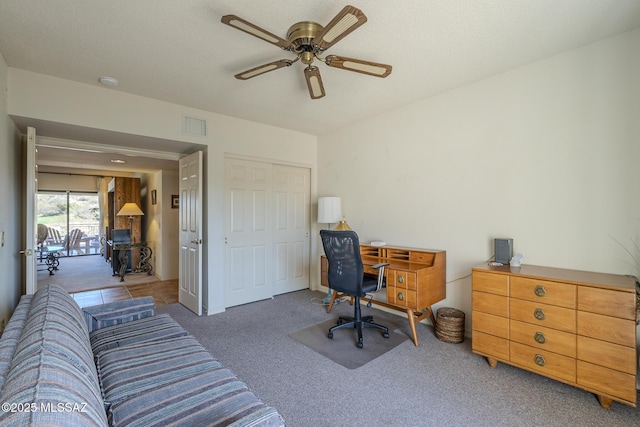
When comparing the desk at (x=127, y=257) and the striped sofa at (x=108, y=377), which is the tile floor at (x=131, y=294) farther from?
the striped sofa at (x=108, y=377)

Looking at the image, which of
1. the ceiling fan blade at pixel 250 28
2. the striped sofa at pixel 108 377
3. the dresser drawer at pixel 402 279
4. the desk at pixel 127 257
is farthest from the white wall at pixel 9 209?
the dresser drawer at pixel 402 279

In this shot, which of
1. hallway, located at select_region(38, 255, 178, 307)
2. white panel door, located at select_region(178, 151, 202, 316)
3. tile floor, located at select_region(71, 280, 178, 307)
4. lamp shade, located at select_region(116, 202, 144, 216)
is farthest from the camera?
lamp shade, located at select_region(116, 202, 144, 216)

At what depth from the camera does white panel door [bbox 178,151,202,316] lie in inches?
149

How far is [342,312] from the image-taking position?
3828 millimetres

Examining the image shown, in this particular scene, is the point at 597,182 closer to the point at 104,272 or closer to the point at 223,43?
the point at 223,43

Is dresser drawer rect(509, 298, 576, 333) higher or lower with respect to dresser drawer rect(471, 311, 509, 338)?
higher

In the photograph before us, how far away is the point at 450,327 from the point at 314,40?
9.18 feet

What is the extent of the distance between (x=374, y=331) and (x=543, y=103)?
2.71 meters

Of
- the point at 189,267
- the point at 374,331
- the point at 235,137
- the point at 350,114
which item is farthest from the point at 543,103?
the point at 189,267

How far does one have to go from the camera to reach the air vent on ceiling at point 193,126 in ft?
11.8

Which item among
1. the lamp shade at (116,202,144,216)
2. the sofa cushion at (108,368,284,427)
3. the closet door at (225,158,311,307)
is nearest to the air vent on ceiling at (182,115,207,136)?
the closet door at (225,158,311,307)

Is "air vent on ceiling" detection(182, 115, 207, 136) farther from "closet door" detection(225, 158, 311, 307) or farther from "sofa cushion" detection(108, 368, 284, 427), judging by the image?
"sofa cushion" detection(108, 368, 284, 427)

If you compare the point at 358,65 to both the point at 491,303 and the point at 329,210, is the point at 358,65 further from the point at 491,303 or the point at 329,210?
the point at 329,210

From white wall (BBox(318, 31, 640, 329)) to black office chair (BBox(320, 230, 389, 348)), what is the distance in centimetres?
91
